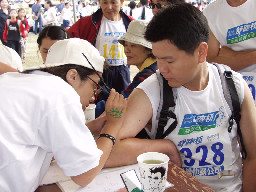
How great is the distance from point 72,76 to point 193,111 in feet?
2.21

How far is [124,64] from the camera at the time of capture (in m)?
3.44

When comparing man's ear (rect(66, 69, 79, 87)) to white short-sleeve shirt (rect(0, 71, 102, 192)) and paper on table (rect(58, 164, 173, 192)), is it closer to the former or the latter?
white short-sleeve shirt (rect(0, 71, 102, 192))

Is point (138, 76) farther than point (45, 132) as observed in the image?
Yes

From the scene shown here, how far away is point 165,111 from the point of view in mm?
1522

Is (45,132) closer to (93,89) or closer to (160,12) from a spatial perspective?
(93,89)

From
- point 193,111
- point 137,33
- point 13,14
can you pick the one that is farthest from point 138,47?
point 13,14

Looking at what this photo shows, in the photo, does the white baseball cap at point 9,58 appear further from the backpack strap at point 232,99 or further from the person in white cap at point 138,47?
the backpack strap at point 232,99

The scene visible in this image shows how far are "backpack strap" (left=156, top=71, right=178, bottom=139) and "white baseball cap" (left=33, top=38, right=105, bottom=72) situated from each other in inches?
14.2

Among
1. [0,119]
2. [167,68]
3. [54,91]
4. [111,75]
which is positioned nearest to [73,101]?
[54,91]

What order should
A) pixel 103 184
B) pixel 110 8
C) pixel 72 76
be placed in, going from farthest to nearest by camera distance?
pixel 110 8
pixel 72 76
pixel 103 184

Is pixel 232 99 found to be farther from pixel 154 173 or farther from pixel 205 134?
pixel 154 173

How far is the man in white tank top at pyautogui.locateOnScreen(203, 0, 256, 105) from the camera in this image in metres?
2.10

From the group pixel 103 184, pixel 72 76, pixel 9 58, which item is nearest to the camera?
pixel 103 184

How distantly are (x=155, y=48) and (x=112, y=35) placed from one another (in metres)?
1.89
